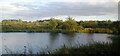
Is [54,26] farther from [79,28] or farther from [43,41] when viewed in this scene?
[79,28]

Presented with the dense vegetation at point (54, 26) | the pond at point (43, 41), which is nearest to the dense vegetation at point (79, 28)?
the dense vegetation at point (54, 26)

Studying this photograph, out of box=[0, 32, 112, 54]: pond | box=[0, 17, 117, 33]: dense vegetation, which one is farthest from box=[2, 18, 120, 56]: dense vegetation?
box=[0, 32, 112, 54]: pond

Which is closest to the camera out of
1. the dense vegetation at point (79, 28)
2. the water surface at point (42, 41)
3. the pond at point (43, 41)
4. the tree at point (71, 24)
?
the dense vegetation at point (79, 28)

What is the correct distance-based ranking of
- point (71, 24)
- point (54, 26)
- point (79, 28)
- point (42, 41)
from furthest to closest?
point (79, 28) → point (71, 24) → point (54, 26) → point (42, 41)

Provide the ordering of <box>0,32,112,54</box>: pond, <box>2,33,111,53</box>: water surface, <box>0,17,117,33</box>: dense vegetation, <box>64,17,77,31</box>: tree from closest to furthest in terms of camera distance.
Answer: <box>0,32,112,54</box>: pond → <box>2,33,111,53</box>: water surface → <box>0,17,117,33</box>: dense vegetation → <box>64,17,77,31</box>: tree

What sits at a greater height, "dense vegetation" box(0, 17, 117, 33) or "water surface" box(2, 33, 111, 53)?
"dense vegetation" box(0, 17, 117, 33)

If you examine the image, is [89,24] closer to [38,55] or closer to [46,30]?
[46,30]

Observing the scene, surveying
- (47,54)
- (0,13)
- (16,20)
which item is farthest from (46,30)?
(47,54)

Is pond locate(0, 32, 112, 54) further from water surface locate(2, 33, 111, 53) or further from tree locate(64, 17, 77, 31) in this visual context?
tree locate(64, 17, 77, 31)

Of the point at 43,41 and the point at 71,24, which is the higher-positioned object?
the point at 71,24

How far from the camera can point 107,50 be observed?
4387 mm

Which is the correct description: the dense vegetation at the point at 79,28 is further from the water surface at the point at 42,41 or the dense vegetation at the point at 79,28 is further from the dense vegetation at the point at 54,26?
the water surface at the point at 42,41

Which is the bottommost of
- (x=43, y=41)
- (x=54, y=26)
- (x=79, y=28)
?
(x=43, y=41)

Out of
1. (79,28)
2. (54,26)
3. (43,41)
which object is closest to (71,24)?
(79,28)
